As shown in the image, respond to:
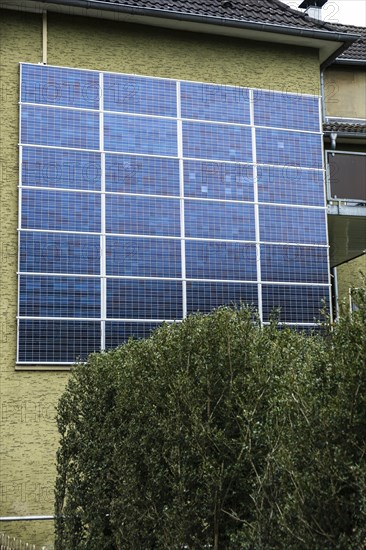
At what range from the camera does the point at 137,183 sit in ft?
79.8

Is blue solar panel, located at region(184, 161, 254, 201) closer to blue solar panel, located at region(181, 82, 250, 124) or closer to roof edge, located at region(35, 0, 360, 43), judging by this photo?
blue solar panel, located at region(181, 82, 250, 124)

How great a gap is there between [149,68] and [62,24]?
254 centimetres

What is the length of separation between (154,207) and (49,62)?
4.63m

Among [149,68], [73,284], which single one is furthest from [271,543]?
[149,68]

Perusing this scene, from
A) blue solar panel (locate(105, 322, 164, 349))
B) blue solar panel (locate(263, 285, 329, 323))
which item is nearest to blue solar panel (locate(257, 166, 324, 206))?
blue solar panel (locate(263, 285, 329, 323))

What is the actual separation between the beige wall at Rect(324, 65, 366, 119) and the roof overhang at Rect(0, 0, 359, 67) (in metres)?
2.17

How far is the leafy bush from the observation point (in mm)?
8031

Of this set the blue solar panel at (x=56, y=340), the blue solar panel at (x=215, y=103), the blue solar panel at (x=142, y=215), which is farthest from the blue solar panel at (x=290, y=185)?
the blue solar panel at (x=56, y=340)

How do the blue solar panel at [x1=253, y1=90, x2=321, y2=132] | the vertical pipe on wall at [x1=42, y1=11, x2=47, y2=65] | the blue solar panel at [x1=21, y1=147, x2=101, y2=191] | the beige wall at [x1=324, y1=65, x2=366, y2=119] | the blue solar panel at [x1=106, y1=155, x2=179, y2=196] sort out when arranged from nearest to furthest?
the blue solar panel at [x1=21, y1=147, x2=101, y2=191] < the blue solar panel at [x1=106, y1=155, x2=179, y2=196] < the vertical pipe on wall at [x1=42, y1=11, x2=47, y2=65] < the blue solar panel at [x1=253, y1=90, x2=321, y2=132] < the beige wall at [x1=324, y1=65, x2=366, y2=119]

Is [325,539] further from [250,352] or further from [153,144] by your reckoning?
[153,144]

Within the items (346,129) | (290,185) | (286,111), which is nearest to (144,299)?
(290,185)

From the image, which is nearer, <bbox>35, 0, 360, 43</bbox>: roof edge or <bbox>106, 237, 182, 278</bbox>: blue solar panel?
<bbox>106, 237, 182, 278</bbox>: blue solar panel

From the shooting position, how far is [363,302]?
26.6ft

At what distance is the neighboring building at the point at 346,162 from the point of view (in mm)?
26069
